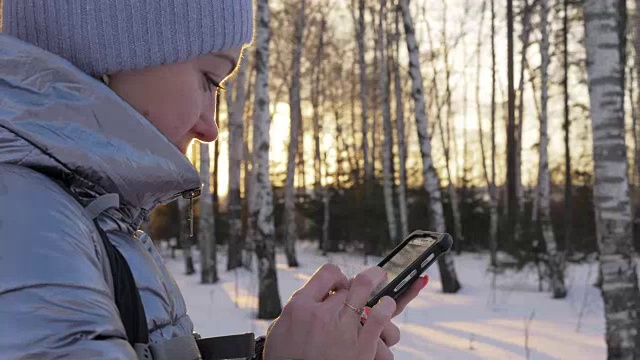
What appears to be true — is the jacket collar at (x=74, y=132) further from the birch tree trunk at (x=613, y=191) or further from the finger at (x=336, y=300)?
the birch tree trunk at (x=613, y=191)

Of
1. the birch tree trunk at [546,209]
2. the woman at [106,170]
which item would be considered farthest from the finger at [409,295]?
the birch tree trunk at [546,209]

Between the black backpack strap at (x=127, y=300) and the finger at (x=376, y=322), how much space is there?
0.28m

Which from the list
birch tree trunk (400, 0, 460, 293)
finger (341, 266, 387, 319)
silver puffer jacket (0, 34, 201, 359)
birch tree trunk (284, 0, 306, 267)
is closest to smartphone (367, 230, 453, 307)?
finger (341, 266, 387, 319)

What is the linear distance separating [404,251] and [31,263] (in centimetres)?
89

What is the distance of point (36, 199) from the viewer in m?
0.66

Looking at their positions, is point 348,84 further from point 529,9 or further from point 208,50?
point 208,50

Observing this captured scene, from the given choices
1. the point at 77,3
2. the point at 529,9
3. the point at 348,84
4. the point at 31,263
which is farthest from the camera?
the point at 348,84

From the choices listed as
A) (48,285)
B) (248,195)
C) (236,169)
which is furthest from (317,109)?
(48,285)

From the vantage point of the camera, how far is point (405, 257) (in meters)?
1.32

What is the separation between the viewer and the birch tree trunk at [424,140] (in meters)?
10.8

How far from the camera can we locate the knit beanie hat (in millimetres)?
857

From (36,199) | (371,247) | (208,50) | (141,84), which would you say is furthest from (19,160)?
(371,247)

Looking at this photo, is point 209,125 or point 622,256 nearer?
point 209,125

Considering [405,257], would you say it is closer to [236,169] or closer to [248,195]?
[236,169]
